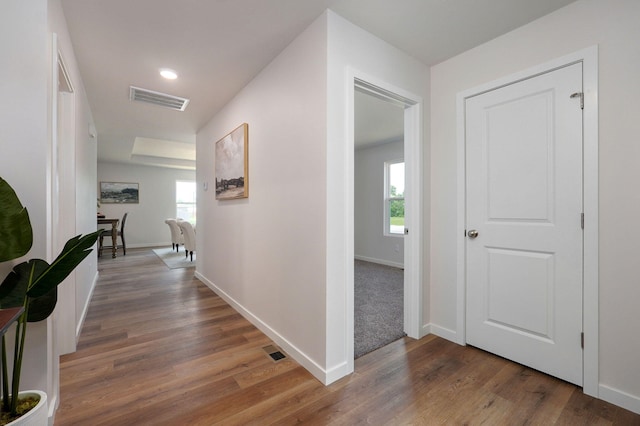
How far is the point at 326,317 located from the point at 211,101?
276cm

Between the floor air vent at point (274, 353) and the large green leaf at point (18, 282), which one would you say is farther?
the floor air vent at point (274, 353)

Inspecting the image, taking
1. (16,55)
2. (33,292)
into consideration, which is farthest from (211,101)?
(33,292)

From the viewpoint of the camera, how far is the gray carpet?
232 centimetres

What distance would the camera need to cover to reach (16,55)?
1235 millimetres

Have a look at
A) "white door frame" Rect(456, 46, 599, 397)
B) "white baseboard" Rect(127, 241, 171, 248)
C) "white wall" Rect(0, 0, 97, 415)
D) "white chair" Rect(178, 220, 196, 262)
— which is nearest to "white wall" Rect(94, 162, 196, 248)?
"white baseboard" Rect(127, 241, 171, 248)

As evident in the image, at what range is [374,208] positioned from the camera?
5.88 meters

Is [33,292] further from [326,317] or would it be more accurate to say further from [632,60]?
[632,60]

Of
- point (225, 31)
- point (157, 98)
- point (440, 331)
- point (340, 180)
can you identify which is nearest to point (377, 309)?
point (440, 331)

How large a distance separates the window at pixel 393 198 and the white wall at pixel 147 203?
6.15 m

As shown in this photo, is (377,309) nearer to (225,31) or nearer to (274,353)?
(274,353)

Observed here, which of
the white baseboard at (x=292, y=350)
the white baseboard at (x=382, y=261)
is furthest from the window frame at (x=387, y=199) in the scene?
the white baseboard at (x=292, y=350)

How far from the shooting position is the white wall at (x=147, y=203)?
7.60 meters

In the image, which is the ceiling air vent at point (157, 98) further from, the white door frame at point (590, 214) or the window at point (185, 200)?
the window at point (185, 200)

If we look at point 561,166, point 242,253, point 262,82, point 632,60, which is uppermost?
point 262,82
